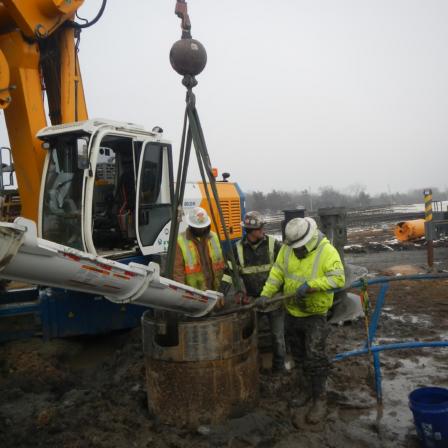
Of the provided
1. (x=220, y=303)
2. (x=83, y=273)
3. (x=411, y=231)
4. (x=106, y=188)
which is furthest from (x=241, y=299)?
(x=411, y=231)

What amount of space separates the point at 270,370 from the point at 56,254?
3.05m

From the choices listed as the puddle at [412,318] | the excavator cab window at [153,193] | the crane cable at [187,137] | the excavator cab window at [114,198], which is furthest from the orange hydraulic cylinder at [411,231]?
the crane cable at [187,137]

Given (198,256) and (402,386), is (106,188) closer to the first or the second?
(198,256)

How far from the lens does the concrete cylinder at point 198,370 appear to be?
3.92 meters

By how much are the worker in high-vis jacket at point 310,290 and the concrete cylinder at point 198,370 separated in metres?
0.50

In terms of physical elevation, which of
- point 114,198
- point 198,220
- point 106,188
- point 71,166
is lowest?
point 198,220

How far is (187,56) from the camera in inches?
140

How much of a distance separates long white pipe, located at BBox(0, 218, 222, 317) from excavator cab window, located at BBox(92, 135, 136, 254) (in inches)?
83.7

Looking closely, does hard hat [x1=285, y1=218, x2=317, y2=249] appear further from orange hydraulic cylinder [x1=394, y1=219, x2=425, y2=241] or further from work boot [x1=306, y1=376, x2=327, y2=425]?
orange hydraulic cylinder [x1=394, y1=219, x2=425, y2=241]

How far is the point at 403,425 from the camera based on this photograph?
12.7 ft

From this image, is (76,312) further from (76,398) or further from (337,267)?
(337,267)

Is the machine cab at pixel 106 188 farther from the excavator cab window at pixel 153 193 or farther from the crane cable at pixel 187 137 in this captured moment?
the crane cable at pixel 187 137

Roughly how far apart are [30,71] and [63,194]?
1.73m

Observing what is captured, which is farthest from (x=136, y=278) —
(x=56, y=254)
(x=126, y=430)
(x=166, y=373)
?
(x=126, y=430)
